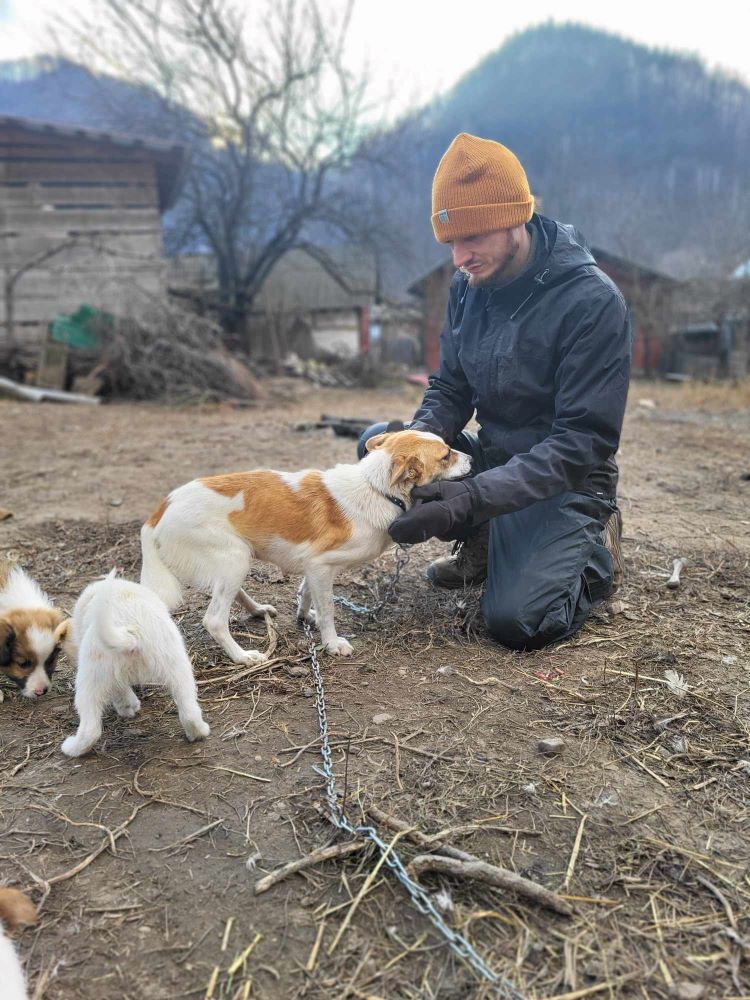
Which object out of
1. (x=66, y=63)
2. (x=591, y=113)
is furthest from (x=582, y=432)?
(x=591, y=113)

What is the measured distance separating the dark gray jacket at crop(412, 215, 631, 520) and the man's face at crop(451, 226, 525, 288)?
0.32ft

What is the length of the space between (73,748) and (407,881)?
1.38 meters

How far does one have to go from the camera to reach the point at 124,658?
2.52 m

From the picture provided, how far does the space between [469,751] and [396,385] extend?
62.8ft

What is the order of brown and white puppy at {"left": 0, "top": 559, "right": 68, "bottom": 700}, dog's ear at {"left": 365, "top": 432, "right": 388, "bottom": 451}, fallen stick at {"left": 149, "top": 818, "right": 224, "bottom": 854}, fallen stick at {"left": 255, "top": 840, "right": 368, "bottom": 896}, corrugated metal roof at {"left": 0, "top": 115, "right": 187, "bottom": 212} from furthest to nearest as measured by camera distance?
corrugated metal roof at {"left": 0, "top": 115, "right": 187, "bottom": 212}
dog's ear at {"left": 365, "top": 432, "right": 388, "bottom": 451}
brown and white puppy at {"left": 0, "top": 559, "right": 68, "bottom": 700}
fallen stick at {"left": 149, "top": 818, "right": 224, "bottom": 854}
fallen stick at {"left": 255, "top": 840, "right": 368, "bottom": 896}

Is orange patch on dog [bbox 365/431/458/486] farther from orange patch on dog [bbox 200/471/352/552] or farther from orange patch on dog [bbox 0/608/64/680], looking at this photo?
orange patch on dog [bbox 0/608/64/680]

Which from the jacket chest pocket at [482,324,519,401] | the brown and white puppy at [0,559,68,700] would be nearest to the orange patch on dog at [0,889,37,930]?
the brown and white puppy at [0,559,68,700]

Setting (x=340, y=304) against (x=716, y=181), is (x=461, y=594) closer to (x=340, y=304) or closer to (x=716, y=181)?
(x=340, y=304)

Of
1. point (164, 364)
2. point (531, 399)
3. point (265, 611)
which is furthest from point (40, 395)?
point (531, 399)

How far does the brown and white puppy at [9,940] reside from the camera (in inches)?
60.8

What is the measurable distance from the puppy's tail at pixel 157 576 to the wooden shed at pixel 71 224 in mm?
14081

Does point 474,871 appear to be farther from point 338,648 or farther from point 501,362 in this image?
point 501,362

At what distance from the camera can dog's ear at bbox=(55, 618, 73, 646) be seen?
3135 mm

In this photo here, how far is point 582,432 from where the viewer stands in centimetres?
339
